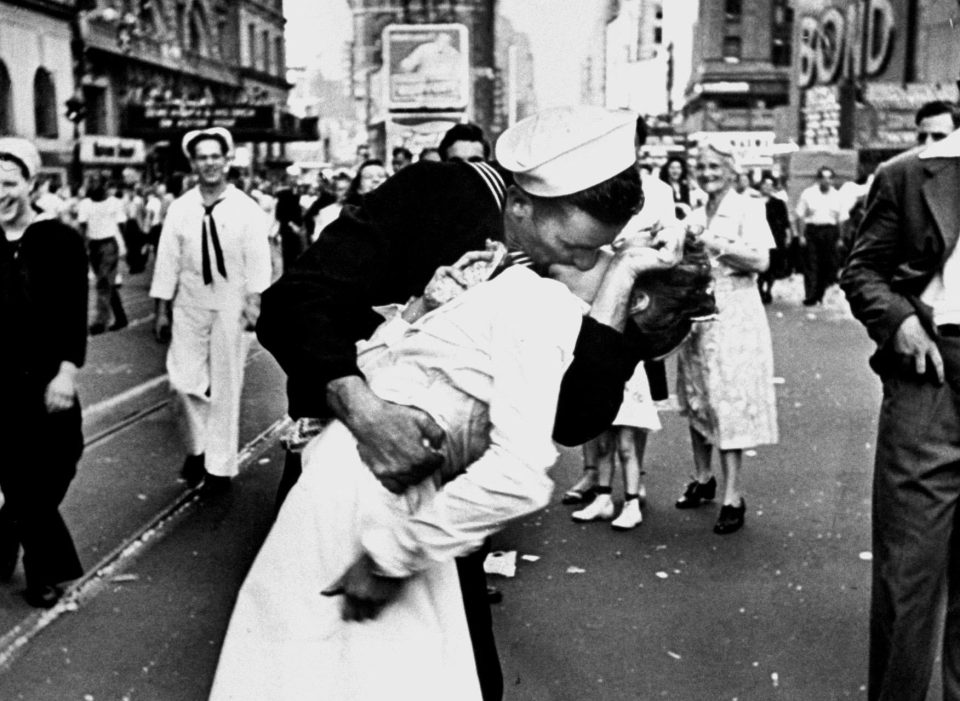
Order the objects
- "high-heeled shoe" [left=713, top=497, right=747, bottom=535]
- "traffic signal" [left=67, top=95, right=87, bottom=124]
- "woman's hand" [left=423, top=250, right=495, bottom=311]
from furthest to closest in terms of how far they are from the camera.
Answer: "traffic signal" [left=67, top=95, right=87, bottom=124], "high-heeled shoe" [left=713, top=497, right=747, bottom=535], "woman's hand" [left=423, top=250, right=495, bottom=311]

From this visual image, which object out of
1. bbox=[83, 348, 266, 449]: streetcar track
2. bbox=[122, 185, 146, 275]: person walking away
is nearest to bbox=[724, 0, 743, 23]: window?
bbox=[122, 185, 146, 275]: person walking away

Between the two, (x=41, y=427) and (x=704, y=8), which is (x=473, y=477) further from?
(x=704, y=8)

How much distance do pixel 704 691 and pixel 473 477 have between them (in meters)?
2.85

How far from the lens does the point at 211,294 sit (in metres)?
7.78

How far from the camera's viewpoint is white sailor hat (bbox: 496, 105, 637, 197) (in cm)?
216

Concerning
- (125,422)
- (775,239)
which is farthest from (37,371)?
(775,239)

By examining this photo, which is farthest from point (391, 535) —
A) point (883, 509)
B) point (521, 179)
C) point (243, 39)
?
point (243, 39)

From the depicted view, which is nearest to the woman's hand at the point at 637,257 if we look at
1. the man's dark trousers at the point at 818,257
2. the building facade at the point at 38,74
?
the man's dark trousers at the point at 818,257

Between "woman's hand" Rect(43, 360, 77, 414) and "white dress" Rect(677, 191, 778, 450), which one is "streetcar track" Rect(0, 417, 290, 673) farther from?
"white dress" Rect(677, 191, 778, 450)

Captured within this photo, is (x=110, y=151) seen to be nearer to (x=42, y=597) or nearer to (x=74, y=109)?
(x=74, y=109)

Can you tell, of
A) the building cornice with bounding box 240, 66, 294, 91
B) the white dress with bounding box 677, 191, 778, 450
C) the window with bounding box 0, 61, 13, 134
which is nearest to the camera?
the white dress with bounding box 677, 191, 778, 450

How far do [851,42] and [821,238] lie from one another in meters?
29.3

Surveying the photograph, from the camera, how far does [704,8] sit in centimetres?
10331

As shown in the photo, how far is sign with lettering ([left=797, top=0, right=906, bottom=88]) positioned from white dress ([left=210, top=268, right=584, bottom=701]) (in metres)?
44.4
